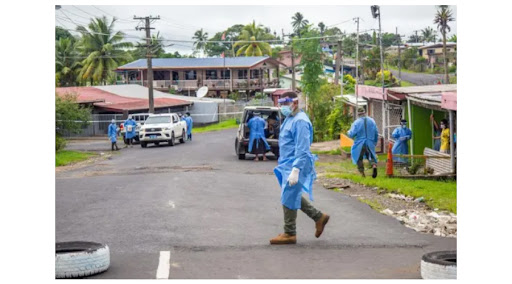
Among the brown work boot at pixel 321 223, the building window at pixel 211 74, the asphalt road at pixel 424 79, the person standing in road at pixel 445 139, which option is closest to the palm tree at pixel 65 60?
the building window at pixel 211 74

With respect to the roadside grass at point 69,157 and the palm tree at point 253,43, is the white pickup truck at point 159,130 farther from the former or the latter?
the palm tree at point 253,43

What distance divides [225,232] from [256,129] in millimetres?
16400

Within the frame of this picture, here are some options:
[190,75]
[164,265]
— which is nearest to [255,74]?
[190,75]

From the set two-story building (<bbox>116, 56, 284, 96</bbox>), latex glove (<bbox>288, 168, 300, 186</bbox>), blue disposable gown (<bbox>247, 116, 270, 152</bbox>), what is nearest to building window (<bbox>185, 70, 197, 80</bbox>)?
two-story building (<bbox>116, 56, 284, 96</bbox>)

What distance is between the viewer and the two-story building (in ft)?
260

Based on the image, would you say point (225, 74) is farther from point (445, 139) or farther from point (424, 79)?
point (445, 139)

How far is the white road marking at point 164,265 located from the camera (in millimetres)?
8117

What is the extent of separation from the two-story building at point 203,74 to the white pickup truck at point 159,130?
39906mm

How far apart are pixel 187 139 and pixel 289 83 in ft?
201

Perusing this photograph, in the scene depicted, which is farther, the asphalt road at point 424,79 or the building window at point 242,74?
the building window at point 242,74

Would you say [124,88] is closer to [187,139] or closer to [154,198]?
[187,139]

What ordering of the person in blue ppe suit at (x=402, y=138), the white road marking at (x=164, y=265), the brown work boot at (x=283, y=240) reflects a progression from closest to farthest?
the white road marking at (x=164, y=265)
the brown work boot at (x=283, y=240)
the person in blue ppe suit at (x=402, y=138)

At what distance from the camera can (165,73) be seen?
80.7 meters

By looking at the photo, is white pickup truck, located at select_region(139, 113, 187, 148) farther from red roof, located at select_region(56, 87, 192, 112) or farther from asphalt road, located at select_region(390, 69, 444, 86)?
asphalt road, located at select_region(390, 69, 444, 86)
